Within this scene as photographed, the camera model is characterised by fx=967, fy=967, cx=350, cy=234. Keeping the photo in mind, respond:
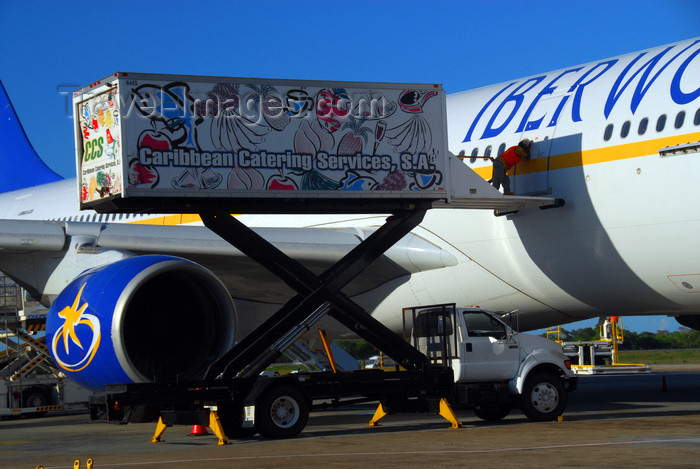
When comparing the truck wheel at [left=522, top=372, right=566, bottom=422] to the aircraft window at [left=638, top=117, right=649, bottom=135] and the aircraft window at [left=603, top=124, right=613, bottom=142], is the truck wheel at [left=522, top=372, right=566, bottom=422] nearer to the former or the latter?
the aircraft window at [left=603, top=124, right=613, bottom=142]

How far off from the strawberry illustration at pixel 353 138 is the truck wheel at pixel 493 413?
3.12 m

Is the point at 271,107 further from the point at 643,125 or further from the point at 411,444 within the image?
the point at 643,125

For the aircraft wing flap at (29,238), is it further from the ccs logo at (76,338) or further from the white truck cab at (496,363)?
the white truck cab at (496,363)

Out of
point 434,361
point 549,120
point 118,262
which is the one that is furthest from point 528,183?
point 118,262

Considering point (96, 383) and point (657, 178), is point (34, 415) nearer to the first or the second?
point (96, 383)

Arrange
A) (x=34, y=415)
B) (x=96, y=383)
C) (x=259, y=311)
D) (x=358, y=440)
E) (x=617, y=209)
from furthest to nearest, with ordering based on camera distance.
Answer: (x=34, y=415) < (x=259, y=311) < (x=617, y=209) < (x=96, y=383) < (x=358, y=440)

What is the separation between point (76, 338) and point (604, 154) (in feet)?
18.5

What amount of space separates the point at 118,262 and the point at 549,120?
493 centimetres

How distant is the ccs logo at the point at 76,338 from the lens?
927cm

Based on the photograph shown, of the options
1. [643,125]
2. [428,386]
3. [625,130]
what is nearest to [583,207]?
[625,130]

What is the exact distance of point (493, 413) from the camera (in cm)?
1045

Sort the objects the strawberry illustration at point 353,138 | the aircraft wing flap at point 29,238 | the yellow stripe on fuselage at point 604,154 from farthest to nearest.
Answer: the aircraft wing flap at point 29,238, the strawberry illustration at point 353,138, the yellow stripe on fuselage at point 604,154

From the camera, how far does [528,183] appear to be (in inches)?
423

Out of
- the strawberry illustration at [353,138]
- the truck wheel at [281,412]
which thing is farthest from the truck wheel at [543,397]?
the strawberry illustration at [353,138]
